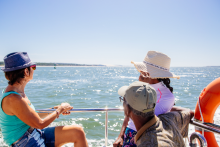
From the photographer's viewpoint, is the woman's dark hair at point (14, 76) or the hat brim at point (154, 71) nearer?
the woman's dark hair at point (14, 76)

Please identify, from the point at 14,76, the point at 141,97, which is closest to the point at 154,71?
the point at 141,97

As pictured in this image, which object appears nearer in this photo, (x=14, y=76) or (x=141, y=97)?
(x=141, y=97)

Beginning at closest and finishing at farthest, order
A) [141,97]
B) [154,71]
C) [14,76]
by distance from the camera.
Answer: [141,97], [14,76], [154,71]

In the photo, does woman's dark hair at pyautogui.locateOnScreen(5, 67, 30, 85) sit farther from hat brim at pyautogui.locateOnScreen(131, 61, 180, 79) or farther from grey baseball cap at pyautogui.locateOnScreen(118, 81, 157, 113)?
hat brim at pyautogui.locateOnScreen(131, 61, 180, 79)

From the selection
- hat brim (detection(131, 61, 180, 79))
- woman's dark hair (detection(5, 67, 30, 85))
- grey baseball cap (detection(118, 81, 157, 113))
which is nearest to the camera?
grey baseball cap (detection(118, 81, 157, 113))

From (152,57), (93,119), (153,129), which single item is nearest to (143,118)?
(153,129)

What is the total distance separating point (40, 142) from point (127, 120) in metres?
0.97

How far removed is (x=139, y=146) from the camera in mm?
1047

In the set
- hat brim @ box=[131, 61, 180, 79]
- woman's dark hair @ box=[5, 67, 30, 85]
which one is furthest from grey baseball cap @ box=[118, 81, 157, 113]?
woman's dark hair @ box=[5, 67, 30, 85]

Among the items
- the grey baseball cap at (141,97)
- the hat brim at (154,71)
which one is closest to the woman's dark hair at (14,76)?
the grey baseball cap at (141,97)

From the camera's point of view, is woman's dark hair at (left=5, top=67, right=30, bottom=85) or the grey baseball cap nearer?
the grey baseball cap

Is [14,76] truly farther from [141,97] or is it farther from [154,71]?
[154,71]

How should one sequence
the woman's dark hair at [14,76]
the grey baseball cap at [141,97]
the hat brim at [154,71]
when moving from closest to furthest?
1. the grey baseball cap at [141,97]
2. the woman's dark hair at [14,76]
3. the hat brim at [154,71]

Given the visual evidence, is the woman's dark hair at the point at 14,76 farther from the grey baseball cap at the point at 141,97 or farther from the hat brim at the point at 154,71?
the hat brim at the point at 154,71
